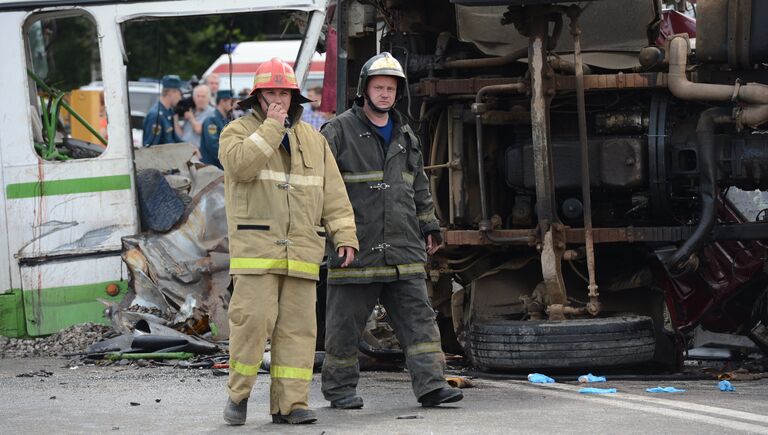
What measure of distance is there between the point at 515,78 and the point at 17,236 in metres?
4.19

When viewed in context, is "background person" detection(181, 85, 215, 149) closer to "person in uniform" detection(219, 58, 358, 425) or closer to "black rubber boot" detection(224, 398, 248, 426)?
"person in uniform" detection(219, 58, 358, 425)

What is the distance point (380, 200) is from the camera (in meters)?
7.56

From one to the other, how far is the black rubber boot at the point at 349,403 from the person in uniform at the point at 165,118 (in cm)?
749

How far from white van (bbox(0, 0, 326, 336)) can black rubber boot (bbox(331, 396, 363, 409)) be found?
13.4 feet

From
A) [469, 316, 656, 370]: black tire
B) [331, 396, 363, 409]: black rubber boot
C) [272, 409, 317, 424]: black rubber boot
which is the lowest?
[331, 396, 363, 409]: black rubber boot

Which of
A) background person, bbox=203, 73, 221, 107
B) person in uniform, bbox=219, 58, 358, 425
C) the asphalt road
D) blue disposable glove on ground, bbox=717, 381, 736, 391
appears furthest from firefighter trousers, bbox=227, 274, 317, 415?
background person, bbox=203, 73, 221, 107

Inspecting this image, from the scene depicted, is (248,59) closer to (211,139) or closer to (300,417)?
(211,139)

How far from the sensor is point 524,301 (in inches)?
344

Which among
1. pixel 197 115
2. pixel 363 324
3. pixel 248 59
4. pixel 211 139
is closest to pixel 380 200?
pixel 363 324

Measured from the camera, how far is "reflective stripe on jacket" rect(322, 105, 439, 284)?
294 inches

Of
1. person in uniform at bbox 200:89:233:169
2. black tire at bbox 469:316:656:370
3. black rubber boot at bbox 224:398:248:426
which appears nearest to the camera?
black rubber boot at bbox 224:398:248:426

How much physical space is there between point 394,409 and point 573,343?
1351mm

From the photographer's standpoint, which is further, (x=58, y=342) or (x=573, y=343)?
(x=58, y=342)

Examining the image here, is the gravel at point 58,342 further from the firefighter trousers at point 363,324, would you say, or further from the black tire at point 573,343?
the firefighter trousers at point 363,324
